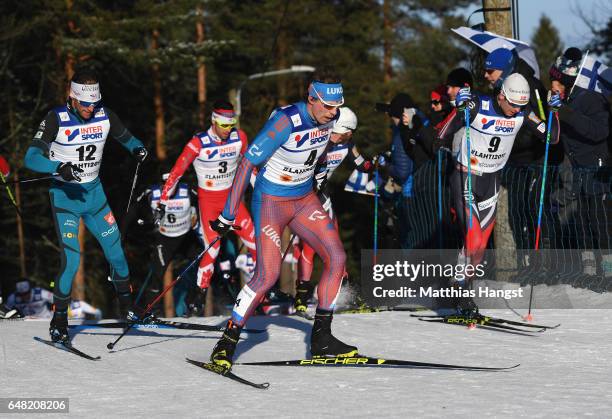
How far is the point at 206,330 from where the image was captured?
9.86 m

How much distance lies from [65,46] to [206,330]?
18677mm

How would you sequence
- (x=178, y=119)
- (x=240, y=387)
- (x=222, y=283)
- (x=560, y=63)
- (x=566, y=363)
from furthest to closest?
(x=178, y=119) < (x=222, y=283) < (x=560, y=63) < (x=566, y=363) < (x=240, y=387)

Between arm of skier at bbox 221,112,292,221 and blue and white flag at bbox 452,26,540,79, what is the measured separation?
16.4 feet

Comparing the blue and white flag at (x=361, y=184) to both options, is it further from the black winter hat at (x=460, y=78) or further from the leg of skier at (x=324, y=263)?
the leg of skier at (x=324, y=263)

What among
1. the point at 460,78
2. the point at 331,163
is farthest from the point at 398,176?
the point at 460,78

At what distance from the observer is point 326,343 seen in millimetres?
7980

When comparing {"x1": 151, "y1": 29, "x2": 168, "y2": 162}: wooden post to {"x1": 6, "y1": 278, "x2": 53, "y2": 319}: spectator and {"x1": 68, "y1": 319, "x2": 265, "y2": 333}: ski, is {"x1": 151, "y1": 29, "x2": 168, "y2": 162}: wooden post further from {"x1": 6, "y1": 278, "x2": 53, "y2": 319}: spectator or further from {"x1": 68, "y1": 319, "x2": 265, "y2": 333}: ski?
{"x1": 68, "y1": 319, "x2": 265, "y2": 333}: ski

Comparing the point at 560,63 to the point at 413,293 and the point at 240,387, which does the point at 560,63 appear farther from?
the point at 240,387

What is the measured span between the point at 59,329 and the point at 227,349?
7.07 ft

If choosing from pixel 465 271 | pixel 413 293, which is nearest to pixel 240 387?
pixel 465 271

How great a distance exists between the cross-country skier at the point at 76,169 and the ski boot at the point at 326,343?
242cm

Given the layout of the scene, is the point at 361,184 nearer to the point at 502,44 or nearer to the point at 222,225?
the point at 502,44

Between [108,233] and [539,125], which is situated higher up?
[539,125]

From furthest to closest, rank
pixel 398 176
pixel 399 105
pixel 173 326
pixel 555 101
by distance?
pixel 398 176
pixel 399 105
pixel 173 326
pixel 555 101
